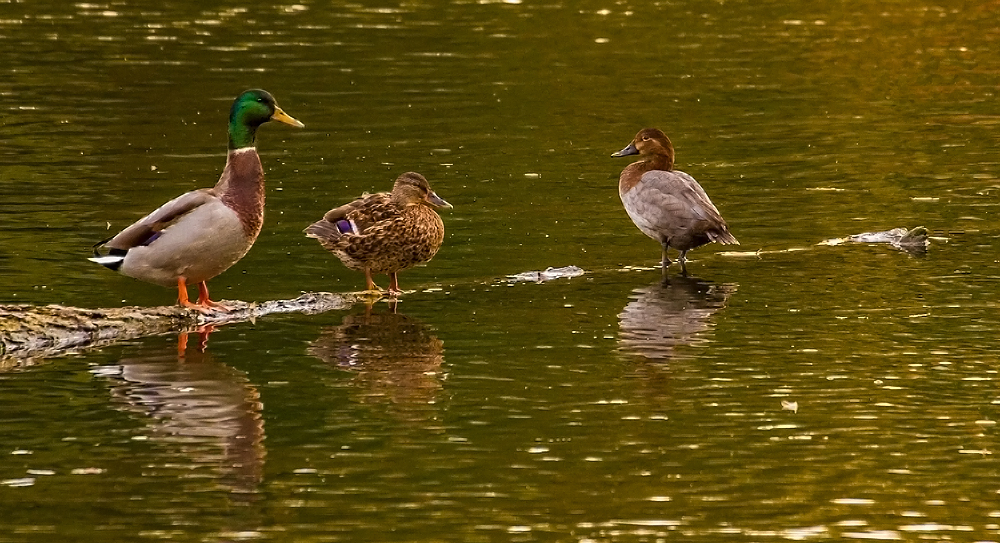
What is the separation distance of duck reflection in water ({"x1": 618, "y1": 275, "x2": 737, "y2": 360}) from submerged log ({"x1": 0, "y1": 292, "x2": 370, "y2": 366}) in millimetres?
2604

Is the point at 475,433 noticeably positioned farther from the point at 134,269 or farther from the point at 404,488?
the point at 134,269

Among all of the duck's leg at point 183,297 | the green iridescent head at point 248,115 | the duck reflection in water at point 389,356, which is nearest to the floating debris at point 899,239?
the duck reflection in water at point 389,356

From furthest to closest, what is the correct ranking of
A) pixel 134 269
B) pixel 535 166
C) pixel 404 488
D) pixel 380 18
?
1. pixel 380 18
2. pixel 535 166
3. pixel 134 269
4. pixel 404 488

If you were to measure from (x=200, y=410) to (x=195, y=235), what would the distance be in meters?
2.21

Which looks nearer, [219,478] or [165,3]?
[219,478]

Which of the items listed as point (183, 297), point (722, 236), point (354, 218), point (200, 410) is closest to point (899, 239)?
point (722, 236)

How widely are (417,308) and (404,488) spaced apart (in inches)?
179

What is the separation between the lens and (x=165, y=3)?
1427 inches

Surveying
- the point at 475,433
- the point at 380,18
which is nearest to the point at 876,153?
the point at 475,433

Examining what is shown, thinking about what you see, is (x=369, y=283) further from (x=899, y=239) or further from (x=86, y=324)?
(x=899, y=239)

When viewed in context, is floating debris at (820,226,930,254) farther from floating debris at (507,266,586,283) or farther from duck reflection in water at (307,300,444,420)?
duck reflection in water at (307,300,444,420)

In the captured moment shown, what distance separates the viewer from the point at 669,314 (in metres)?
12.6

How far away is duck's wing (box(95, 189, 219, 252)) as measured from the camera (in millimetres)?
12109

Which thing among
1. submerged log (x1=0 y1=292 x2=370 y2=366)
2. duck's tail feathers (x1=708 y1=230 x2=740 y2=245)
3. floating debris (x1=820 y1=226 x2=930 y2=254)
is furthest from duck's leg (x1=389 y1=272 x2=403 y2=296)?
floating debris (x1=820 y1=226 x2=930 y2=254)
